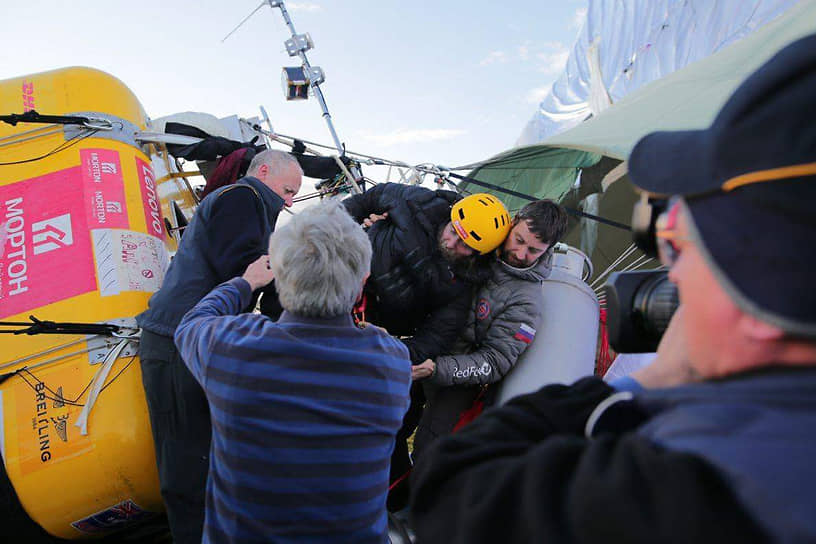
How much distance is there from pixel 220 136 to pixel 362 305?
2.06 m

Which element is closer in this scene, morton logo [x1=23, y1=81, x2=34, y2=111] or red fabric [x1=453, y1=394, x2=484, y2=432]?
morton logo [x1=23, y1=81, x2=34, y2=111]

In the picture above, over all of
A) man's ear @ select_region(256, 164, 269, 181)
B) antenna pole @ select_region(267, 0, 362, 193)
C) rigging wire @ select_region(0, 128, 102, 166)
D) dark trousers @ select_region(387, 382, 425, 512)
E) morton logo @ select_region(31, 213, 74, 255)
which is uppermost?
antenna pole @ select_region(267, 0, 362, 193)

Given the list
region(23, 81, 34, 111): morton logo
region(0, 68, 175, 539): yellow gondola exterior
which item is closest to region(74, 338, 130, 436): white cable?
region(0, 68, 175, 539): yellow gondola exterior

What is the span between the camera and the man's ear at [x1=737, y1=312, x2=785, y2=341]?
51cm

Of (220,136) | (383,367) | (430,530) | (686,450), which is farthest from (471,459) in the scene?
(220,136)

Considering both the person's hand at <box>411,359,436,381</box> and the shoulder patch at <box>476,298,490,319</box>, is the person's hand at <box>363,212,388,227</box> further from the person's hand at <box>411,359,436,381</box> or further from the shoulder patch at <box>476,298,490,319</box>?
the person's hand at <box>411,359,436,381</box>

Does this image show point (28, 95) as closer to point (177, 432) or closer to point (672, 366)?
point (177, 432)

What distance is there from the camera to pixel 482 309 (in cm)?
292

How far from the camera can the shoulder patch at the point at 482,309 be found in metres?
2.89

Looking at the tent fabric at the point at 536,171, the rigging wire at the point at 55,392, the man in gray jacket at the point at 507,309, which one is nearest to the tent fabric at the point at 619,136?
the tent fabric at the point at 536,171

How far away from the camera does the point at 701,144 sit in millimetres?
588

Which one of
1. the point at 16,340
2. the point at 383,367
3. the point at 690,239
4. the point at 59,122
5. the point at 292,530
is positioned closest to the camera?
the point at 690,239

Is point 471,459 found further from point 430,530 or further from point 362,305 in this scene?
point 362,305

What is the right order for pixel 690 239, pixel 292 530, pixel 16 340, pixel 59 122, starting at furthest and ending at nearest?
pixel 59 122
pixel 16 340
pixel 292 530
pixel 690 239
